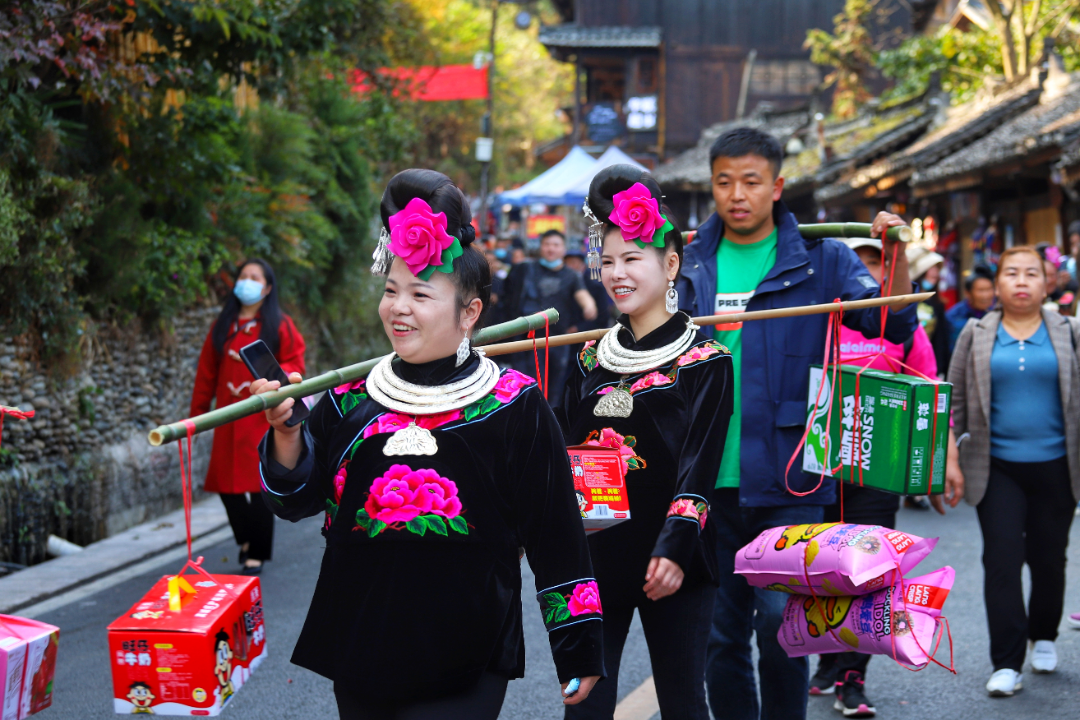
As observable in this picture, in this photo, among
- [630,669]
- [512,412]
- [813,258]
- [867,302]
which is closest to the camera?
[512,412]

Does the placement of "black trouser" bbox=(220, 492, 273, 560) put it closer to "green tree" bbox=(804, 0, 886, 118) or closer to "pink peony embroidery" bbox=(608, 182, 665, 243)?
"pink peony embroidery" bbox=(608, 182, 665, 243)

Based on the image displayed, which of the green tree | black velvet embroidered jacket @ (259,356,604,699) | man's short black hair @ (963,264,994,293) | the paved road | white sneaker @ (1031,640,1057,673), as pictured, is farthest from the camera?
the green tree

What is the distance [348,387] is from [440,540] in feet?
1.57

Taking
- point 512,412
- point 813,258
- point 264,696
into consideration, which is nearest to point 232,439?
point 264,696

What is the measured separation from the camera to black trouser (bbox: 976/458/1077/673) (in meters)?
4.72

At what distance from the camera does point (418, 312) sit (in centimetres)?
246

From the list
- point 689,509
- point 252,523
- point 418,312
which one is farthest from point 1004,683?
point 252,523

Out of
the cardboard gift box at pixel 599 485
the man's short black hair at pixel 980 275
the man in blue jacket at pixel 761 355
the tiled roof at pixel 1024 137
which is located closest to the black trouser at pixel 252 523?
the man in blue jacket at pixel 761 355

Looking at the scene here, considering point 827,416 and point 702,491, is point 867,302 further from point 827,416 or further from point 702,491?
point 702,491

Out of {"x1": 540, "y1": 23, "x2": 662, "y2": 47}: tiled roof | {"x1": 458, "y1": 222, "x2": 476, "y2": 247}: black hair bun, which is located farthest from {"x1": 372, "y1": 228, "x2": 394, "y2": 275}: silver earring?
{"x1": 540, "y1": 23, "x2": 662, "y2": 47}: tiled roof

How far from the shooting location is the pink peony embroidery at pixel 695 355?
3.20m

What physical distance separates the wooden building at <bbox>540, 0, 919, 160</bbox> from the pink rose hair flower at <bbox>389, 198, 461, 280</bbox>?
114ft

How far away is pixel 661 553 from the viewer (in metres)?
3.00

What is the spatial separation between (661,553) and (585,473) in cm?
29
